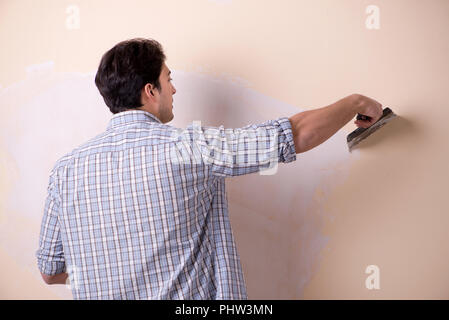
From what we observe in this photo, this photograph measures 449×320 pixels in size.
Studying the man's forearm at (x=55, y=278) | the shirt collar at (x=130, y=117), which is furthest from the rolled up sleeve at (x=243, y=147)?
the man's forearm at (x=55, y=278)

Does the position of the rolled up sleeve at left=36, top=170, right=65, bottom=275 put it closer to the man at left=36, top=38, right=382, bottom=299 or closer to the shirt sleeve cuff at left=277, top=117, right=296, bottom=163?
the man at left=36, top=38, right=382, bottom=299

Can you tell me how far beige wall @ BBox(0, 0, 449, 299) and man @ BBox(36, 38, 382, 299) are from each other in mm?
195

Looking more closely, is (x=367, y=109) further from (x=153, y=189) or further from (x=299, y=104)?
(x=153, y=189)

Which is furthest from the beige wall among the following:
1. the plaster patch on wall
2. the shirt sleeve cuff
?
the shirt sleeve cuff

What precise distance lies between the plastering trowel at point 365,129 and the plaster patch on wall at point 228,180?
0.03 m

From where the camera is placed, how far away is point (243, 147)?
0.87 meters

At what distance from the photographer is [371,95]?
114 centimetres

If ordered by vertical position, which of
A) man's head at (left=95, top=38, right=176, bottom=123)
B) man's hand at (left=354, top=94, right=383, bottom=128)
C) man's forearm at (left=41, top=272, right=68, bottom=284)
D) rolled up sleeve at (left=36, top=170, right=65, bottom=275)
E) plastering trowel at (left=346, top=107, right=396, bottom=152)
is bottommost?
man's forearm at (left=41, top=272, right=68, bottom=284)

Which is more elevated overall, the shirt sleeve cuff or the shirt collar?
the shirt collar

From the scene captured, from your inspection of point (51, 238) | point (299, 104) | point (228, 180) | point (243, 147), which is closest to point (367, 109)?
point (299, 104)

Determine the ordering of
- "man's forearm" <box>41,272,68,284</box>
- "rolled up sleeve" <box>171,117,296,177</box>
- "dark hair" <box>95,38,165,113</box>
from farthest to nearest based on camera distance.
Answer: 1. "man's forearm" <box>41,272,68,284</box>
2. "dark hair" <box>95,38,165,113</box>
3. "rolled up sleeve" <box>171,117,296,177</box>

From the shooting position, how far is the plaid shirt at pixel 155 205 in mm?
886

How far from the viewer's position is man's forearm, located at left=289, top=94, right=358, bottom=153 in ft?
2.95

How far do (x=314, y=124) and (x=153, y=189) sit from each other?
1.09 feet
